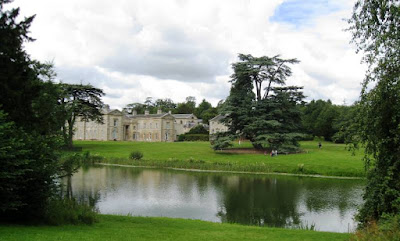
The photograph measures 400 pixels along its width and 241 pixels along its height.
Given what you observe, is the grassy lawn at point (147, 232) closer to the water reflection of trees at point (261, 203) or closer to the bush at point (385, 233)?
the bush at point (385, 233)

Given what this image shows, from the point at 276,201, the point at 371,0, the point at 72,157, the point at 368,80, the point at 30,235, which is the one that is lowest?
the point at 276,201

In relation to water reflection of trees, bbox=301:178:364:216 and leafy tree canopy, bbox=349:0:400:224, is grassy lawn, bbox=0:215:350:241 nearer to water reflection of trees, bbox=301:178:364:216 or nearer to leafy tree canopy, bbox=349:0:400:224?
leafy tree canopy, bbox=349:0:400:224

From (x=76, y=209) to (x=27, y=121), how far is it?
307cm

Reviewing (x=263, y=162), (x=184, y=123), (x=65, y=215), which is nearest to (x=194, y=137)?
(x=184, y=123)

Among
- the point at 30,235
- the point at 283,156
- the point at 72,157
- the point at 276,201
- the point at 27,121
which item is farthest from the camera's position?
the point at 283,156

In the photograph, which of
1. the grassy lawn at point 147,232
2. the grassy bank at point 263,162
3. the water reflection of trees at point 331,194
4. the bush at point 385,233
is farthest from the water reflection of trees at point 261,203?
the bush at point 385,233

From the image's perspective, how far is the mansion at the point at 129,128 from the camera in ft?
254

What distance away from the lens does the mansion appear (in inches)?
3046

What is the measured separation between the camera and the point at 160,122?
77.4 meters

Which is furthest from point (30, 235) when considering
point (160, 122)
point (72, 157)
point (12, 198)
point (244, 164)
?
point (160, 122)

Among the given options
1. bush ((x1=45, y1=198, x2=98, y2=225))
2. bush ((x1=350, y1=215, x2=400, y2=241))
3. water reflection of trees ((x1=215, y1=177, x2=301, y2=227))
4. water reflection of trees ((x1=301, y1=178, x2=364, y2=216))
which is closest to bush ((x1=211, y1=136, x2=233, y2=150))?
water reflection of trees ((x1=301, y1=178, x2=364, y2=216))

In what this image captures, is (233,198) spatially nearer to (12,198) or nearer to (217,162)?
(12,198)

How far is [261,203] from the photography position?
1884cm

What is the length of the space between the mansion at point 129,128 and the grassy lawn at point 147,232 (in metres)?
65.7
